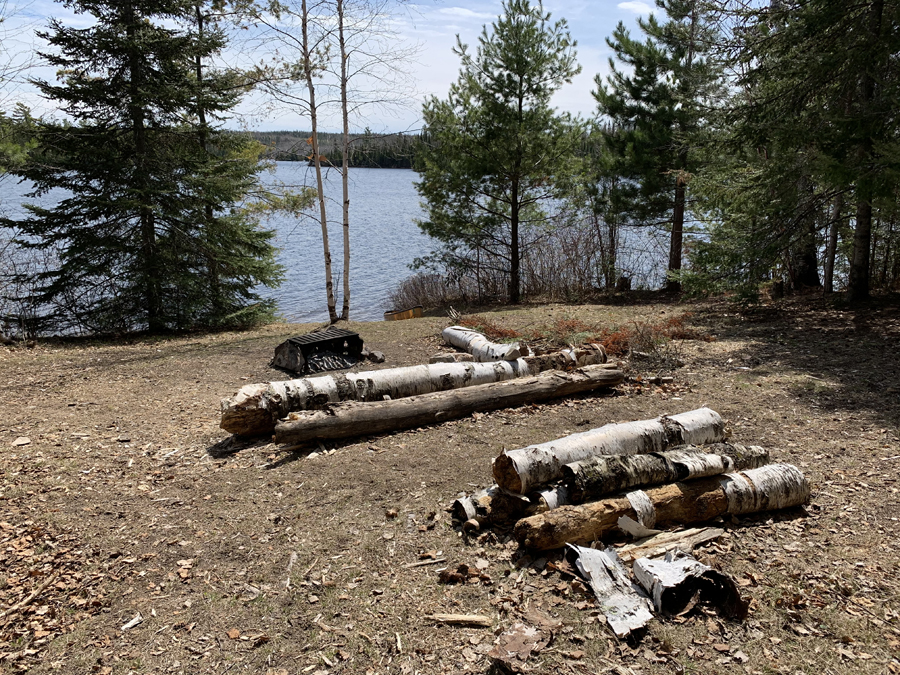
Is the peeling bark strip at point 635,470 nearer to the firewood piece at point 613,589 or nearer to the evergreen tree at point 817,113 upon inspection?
the firewood piece at point 613,589

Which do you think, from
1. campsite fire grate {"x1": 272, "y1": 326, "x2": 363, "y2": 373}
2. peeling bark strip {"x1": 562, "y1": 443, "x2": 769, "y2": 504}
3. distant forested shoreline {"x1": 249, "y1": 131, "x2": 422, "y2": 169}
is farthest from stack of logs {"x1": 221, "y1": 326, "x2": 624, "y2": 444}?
distant forested shoreline {"x1": 249, "y1": 131, "x2": 422, "y2": 169}

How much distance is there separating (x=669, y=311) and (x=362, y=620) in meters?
11.9

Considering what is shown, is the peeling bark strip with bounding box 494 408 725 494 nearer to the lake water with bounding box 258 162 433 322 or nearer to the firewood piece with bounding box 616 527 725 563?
the firewood piece with bounding box 616 527 725 563

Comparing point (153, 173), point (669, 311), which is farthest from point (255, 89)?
point (669, 311)

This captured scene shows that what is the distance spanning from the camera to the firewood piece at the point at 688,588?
3.15 metres

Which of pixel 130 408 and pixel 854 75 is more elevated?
pixel 854 75

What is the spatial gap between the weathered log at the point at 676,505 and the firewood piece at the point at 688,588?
492 millimetres

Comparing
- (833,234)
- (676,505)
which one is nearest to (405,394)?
(676,505)

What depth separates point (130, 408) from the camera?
6980 mm

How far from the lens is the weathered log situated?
145 inches

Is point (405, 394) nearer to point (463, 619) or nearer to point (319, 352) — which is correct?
point (319, 352)

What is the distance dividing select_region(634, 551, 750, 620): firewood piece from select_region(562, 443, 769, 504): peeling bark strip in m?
0.69

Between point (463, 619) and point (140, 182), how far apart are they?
40.3 ft

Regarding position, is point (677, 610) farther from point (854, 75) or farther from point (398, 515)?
point (854, 75)
